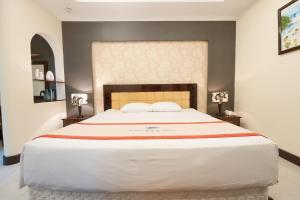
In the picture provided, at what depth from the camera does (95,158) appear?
1438 mm

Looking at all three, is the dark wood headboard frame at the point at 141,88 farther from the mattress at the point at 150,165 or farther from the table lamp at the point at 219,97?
the mattress at the point at 150,165

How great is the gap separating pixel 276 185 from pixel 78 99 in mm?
3387

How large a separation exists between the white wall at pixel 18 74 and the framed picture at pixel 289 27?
3898 millimetres

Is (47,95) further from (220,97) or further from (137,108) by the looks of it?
(220,97)

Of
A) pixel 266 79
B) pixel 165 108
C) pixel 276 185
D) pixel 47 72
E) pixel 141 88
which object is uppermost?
pixel 47 72

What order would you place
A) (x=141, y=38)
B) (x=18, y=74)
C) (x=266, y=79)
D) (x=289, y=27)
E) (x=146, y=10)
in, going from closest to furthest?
(x=289, y=27), (x=18, y=74), (x=266, y=79), (x=146, y=10), (x=141, y=38)

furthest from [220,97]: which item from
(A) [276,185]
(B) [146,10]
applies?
(B) [146,10]

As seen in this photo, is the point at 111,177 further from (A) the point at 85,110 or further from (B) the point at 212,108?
(B) the point at 212,108

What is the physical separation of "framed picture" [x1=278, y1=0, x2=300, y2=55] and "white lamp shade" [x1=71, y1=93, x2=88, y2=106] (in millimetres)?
3460

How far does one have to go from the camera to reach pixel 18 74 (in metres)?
2.78

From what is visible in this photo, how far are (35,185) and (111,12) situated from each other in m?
3.16

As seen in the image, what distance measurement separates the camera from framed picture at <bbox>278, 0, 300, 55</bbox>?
2393 millimetres

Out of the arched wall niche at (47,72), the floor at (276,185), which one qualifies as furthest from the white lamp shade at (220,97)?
the arched wall niche at (47,72)

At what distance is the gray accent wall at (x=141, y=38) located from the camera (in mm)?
3836
